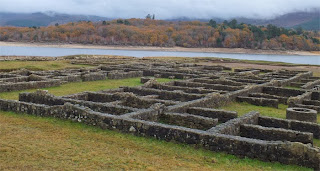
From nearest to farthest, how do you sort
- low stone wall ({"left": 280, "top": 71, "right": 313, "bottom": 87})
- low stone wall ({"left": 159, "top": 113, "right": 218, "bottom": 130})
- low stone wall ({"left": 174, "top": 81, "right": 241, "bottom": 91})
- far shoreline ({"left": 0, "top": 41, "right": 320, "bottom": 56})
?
low stone wall ({"left": 159, "top": 113, "right": 218, "bottom": 130}) → low stone wall ({"left": 174, "top": 81, "right": 241, "bottom": 91}) → low stone wall ({"left": 280, "top": 71, "right": 313, "bottom": 87}) → far shoreline ({"left": 0, "top": 41, "right": 320, "bottom": 56})

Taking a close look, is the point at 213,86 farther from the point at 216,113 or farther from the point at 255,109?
the point at 216,113

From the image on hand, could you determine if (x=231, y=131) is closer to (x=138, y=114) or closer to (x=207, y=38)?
(x=138, y=114)

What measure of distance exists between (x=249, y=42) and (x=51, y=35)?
80472mm

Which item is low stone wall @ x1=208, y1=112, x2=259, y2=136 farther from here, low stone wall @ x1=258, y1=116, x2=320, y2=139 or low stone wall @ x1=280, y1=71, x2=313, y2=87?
low stone wall @ x1=280, y1=71, x2=313, y2=87

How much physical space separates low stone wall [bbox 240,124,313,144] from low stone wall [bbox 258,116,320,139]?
1.86 metres

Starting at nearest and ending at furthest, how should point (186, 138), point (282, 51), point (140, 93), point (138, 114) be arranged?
1. point (186, 138)
2. point (138, 114)
3. point (140, 93)
4. point (282, 51)

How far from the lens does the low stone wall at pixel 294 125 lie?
13.0 m

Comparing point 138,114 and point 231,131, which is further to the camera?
point 138,114

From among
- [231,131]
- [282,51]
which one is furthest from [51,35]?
[231,131]

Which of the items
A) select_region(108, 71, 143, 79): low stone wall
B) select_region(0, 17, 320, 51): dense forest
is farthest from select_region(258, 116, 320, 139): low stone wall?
select_region(0, 17, 320, 51): dense forest

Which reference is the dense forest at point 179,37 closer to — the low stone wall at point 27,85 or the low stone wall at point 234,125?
the low stone wall at point 27,85

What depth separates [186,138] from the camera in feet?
34.2

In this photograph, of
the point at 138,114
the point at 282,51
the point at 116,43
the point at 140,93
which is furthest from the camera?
the point at 116,43

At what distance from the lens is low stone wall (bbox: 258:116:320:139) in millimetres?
12974
